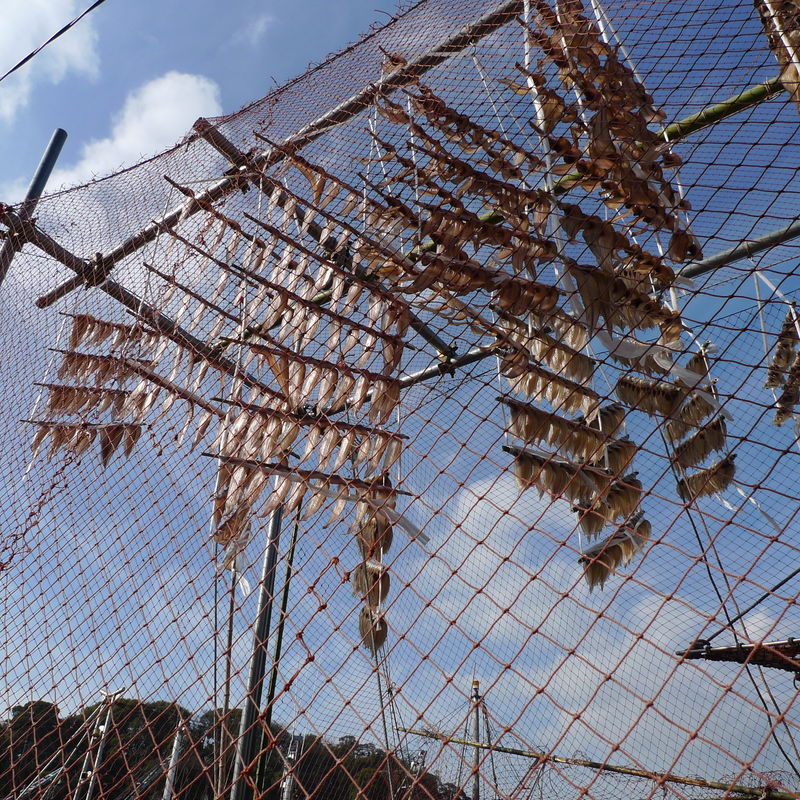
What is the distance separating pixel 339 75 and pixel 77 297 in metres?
2.32

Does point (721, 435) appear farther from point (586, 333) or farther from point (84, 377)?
point (84, 377)

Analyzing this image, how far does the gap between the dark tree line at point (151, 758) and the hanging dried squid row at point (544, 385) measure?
1729mm

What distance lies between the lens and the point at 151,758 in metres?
2.96

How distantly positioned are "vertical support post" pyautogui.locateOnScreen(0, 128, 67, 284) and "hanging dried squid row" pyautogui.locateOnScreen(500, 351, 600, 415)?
3.45m

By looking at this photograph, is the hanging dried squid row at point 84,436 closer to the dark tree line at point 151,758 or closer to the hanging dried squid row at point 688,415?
the dark tree line at point 151,758

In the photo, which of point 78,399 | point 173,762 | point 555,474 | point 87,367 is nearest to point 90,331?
point 87,367

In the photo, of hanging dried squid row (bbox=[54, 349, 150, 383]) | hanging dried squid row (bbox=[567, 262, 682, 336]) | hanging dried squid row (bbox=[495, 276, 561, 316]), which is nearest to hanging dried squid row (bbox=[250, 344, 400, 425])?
hanging dried squid row (bbox=[495, 276, 561, 316])

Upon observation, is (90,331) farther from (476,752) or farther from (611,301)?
(476,752)

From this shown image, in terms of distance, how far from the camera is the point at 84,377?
398 centimetres

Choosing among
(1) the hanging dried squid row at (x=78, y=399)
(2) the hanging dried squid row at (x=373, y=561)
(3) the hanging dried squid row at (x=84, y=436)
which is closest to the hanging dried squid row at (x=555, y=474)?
(2) the hanging dried squid row at (x=373, y=561)

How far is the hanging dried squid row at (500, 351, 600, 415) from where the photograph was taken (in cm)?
310

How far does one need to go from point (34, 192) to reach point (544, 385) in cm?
405

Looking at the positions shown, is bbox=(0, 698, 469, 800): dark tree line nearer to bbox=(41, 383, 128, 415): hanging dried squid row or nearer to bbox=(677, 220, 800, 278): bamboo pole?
bbox=(41, 383, 128, 415): hanging dried squid row

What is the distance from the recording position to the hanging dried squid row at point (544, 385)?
3.10 metres
